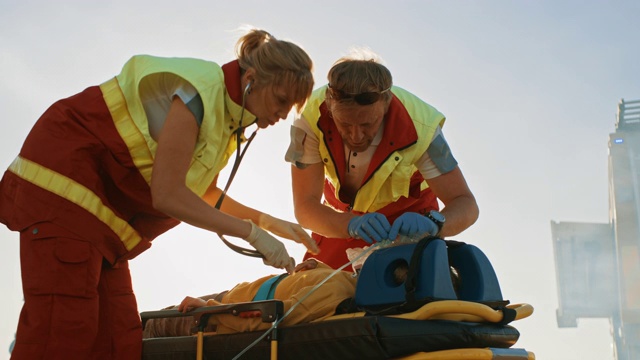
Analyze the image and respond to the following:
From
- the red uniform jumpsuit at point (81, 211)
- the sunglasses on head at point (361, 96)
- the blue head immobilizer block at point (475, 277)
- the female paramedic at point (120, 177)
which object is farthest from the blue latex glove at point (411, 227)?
the red uniform jumpsuit at point (81, 211)

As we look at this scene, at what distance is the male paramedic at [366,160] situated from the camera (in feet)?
10.1

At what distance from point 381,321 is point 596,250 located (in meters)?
42.7

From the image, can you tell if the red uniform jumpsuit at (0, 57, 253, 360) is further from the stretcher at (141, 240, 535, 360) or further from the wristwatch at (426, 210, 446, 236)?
the wristwatch at (426, 210, 446, 236)

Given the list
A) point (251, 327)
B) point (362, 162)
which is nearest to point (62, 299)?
point (251, 327)

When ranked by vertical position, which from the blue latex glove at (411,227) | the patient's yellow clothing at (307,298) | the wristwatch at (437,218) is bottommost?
the patient's yellow clothing at (307,298)

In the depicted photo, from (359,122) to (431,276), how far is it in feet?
3.03

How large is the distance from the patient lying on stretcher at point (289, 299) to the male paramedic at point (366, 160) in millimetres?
268

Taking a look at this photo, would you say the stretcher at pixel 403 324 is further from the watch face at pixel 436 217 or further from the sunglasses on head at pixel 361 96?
the sunglasses on head at pixel 361 96

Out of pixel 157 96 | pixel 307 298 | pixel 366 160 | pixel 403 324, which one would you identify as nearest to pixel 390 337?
pixel 403 324

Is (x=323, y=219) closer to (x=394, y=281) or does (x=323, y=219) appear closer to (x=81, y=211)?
(x=394, y=281)

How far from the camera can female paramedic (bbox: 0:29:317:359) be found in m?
2.33

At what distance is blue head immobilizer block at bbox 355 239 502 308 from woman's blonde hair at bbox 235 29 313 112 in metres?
0.61

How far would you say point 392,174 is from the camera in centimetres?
330

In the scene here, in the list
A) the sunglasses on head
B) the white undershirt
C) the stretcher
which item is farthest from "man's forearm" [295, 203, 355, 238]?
the white undershirt
